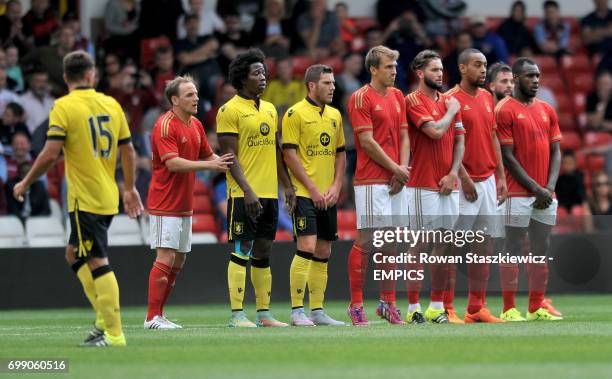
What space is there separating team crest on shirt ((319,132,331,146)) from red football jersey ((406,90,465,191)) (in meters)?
0.82

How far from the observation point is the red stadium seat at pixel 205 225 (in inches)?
757

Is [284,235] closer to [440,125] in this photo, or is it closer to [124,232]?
[124,232]

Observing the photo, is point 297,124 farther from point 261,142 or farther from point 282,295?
point 282,295

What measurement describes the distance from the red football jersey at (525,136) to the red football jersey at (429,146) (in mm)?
601

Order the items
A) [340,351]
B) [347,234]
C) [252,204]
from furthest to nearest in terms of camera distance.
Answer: [347,234] → [252,204] → [340,351]

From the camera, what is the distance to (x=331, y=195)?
13180 mm

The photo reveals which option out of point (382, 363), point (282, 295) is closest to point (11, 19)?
point (282, 295)

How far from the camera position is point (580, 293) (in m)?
18.9

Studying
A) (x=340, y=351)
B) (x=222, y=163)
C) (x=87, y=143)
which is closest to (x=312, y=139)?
A: (x=222, y=163)

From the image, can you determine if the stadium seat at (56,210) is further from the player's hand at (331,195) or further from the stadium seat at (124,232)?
the player's hand at (331,195)

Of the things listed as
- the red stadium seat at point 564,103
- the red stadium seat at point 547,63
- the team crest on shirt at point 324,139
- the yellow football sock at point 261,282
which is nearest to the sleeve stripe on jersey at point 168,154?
the yellow football sock at point 261,282

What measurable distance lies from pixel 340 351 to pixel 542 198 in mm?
4335

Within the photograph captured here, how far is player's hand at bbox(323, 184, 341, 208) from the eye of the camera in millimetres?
13148

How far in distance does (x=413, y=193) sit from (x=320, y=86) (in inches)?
54.7
